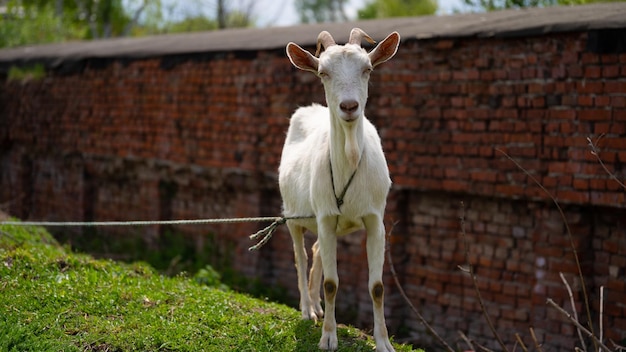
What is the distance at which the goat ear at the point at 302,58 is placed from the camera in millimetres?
4996

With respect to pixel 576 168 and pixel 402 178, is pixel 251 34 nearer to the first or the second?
pixel 402 178

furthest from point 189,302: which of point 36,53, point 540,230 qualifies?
point 36,53

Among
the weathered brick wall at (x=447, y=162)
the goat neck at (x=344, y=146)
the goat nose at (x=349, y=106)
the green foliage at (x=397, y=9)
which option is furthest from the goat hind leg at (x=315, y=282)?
the green foliage at (x=397, y=9)

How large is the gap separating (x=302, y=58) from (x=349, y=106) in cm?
62

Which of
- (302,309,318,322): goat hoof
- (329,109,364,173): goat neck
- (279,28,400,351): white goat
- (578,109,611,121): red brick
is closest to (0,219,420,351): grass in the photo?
(302,309,318,322): goat hoof

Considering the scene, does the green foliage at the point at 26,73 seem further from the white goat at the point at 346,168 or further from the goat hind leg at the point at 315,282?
the white goat at the point at 346,168

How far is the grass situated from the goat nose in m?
1.72

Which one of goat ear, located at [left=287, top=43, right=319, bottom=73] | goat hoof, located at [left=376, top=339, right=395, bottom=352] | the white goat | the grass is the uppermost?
goat ear, located at [left=287, top=43, right=319, bottom=73]

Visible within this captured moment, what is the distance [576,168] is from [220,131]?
16.3 feet

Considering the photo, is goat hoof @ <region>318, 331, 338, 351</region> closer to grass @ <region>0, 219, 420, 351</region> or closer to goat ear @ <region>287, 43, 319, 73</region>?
grass @ <region>0, 219, 420, 351</region>

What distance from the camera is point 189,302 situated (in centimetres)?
660

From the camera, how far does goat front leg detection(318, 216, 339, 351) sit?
525 cm

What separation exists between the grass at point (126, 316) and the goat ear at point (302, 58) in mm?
1872

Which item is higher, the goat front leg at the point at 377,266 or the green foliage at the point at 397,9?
the green foliage at the point at 397,9
